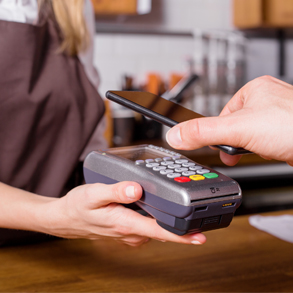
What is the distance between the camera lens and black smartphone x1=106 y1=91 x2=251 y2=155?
47 cm

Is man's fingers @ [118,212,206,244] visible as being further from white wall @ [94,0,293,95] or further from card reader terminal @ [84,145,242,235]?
white wall @ [94,0,293,95]

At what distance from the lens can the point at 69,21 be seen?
799 millimetres

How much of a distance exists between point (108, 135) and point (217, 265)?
3.52ft

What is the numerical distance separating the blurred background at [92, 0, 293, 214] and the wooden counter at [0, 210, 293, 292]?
976mm

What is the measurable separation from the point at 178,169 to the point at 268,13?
1790mm

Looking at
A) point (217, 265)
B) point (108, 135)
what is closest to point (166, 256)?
point (217, 265)

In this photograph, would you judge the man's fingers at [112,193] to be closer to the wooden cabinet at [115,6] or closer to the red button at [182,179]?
the red button at [182,179]

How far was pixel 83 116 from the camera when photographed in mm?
775

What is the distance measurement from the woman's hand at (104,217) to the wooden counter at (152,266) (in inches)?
1.9

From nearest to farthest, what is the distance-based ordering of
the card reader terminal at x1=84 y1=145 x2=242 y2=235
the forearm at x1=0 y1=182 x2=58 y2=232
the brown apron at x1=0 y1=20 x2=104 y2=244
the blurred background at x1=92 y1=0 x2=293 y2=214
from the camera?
the card reader terminal at x1=84 y1=145 x2=242 y2=235 < the forearm at x1=0 y1=182 x2=58 y2=232 < the brown apron at x1=0 y1=20 x2=104 y2=244 < the blurred background at x1=92 y1=0 x2=293 y2=214

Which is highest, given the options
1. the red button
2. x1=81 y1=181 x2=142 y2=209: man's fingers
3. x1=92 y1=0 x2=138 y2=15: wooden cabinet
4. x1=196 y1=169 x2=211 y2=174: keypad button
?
x1=92 y1=0 x2=138 y2=15: wooden cabinet

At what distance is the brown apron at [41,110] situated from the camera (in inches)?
26.6

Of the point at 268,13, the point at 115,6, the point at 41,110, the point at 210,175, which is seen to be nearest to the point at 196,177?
the point at 210,175

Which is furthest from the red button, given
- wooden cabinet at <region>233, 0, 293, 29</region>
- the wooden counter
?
wooden cabinet at <region>233, 0, 293, 29</region>
